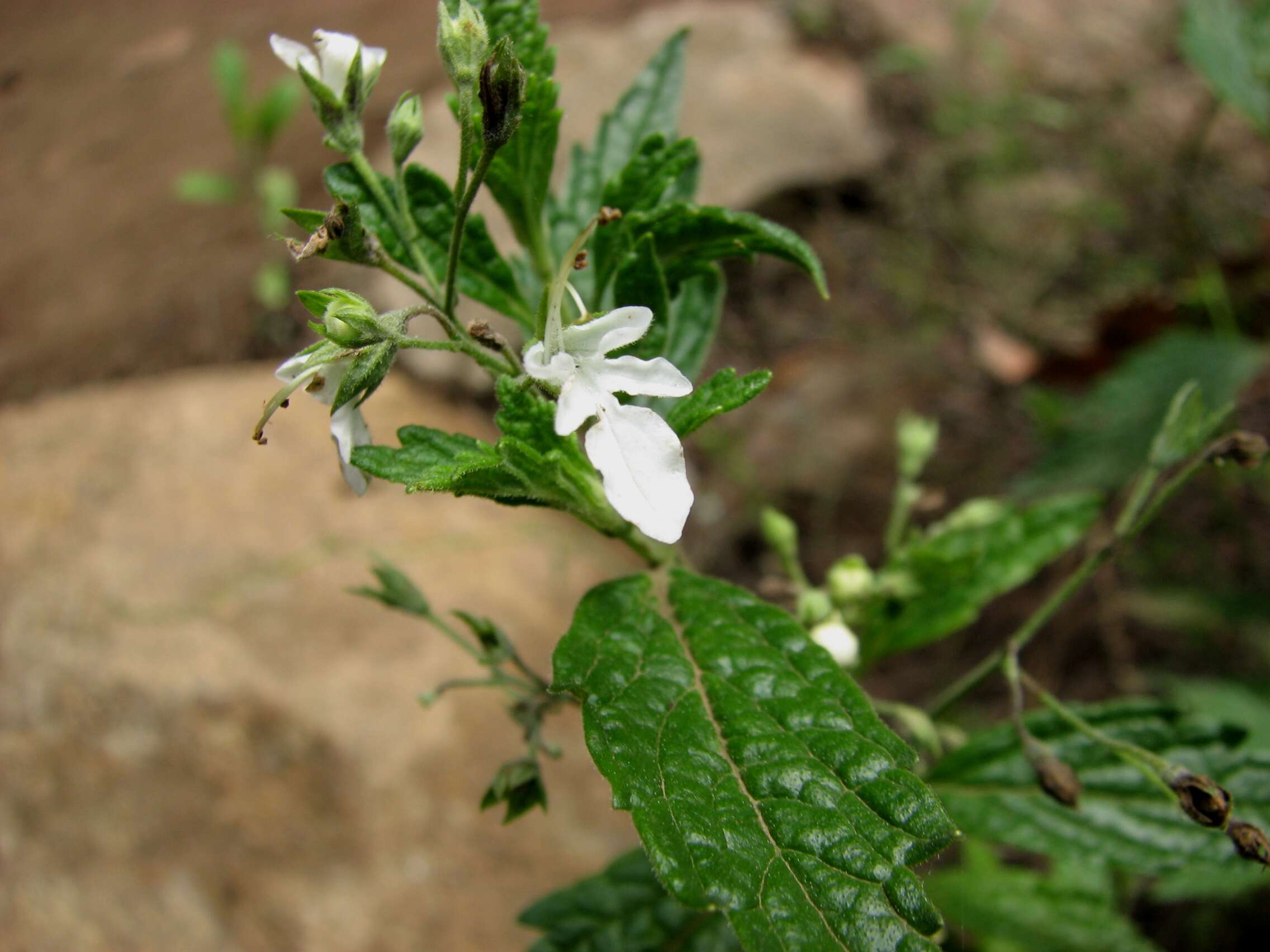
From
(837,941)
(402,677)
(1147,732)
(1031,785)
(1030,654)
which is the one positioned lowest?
(1030,654)

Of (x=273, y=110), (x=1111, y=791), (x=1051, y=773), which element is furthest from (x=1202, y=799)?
(x=273, y=110)

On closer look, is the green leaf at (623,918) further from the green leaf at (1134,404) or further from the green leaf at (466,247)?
the green leaf at (1134,404)

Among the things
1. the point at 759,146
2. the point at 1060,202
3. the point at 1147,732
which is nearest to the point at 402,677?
the point at 1147,732

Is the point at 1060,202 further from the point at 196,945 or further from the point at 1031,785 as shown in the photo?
the point at 196,945

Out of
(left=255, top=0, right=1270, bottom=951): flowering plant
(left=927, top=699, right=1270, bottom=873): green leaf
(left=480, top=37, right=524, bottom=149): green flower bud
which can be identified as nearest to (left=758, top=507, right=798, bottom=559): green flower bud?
(left=255, top=0, right=1270, bottom=951): flowering plant

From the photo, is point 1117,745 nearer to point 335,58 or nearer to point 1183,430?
point 1183,430

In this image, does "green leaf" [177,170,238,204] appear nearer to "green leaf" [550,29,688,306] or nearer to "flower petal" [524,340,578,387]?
"green leaf" [550,29,688,306]

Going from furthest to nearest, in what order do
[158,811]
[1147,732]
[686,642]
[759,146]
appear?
[759,146] < [158,811] < [1147,732] < [686,642]
